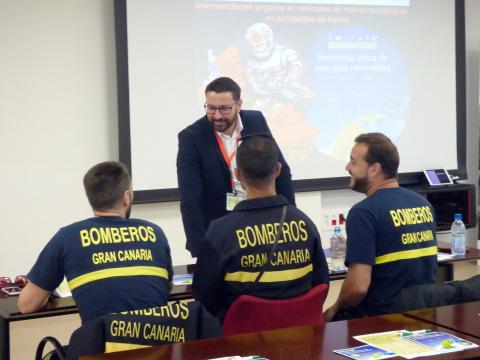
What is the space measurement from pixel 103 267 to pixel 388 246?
113cm

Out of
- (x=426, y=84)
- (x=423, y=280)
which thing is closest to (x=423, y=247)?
(x=423, y=280)

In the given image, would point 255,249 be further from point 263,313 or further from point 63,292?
point 63,292

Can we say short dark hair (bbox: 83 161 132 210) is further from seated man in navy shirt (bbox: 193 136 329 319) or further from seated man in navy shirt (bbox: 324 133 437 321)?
seated man in navy shirt (bbox: 324 133 437 321)

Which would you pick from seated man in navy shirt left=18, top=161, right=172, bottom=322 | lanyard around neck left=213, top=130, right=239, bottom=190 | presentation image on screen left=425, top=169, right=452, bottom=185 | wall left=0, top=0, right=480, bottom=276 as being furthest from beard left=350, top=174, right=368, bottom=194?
presentation image on screen left=425, top=169, right=452, bottom=185

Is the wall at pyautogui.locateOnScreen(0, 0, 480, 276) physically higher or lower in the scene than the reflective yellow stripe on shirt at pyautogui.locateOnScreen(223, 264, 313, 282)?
higher

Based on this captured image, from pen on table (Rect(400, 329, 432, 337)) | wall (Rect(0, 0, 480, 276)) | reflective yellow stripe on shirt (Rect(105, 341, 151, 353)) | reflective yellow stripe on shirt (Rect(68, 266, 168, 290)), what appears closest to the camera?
reflective yellow stripe on shirt (Rect(105, 341, 151, 353))

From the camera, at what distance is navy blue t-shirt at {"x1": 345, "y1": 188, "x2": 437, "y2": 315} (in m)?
2.80

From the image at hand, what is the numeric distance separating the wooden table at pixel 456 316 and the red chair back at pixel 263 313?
357 millimetres

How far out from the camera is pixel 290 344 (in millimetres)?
2029

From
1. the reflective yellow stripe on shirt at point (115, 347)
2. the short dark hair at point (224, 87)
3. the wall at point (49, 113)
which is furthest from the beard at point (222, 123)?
the wall at point (49, 113)

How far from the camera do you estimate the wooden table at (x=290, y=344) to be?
1924mm

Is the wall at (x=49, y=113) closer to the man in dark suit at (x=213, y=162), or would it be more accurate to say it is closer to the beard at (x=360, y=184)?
the man in dark suit at (x=213, y=162)

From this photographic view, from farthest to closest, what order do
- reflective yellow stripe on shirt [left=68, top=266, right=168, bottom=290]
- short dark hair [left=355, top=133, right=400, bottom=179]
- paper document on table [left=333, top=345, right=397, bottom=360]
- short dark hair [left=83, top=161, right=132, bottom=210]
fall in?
short dark hair [left=355, top=133, right=400, bottom=179], short dark hair [left=83, top=161, right=132, bottom=210], reflective yellow stripe on shirt [left=68, top=266, right=168, bottom=290], paper document on table [left=333, top=345, right=397, bottom=360]

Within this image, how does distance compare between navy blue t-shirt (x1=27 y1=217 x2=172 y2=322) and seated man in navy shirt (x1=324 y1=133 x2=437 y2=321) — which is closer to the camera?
Result: navy blue t-shirt (x1=27 y1=217 x2=172 y2=322)
